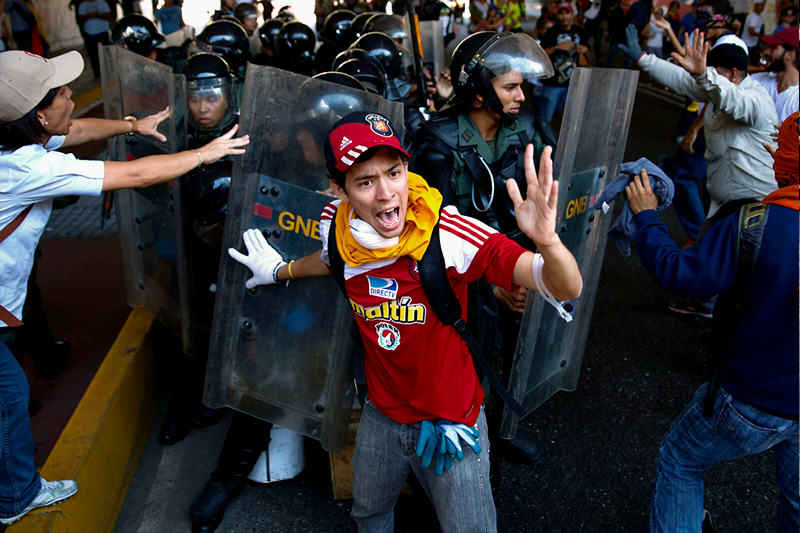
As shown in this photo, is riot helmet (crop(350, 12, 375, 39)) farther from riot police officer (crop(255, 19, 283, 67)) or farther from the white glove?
the white glove

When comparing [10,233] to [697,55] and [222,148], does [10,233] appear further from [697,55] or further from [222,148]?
[697,55]

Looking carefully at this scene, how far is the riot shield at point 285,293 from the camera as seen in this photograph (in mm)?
2326

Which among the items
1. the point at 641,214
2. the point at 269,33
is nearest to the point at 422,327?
the point at 641,214

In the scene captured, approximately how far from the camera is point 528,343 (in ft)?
8.78

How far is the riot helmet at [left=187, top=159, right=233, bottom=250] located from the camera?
2.85m

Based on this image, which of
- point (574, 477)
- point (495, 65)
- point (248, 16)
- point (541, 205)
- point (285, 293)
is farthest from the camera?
point (248, 16)

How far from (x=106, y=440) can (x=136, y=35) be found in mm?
3828

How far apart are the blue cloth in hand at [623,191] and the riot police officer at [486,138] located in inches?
22.8

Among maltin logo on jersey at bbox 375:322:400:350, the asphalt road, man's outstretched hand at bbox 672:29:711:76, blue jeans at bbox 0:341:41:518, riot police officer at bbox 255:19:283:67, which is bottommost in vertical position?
the asphalt road

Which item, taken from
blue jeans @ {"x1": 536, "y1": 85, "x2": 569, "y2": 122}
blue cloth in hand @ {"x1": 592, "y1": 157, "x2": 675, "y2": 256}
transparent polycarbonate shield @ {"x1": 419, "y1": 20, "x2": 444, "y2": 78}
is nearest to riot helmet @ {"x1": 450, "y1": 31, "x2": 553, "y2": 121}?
blue cloth in hand @ {"x1": 592, "y1": 157, "x2": 675, "y2": 256}

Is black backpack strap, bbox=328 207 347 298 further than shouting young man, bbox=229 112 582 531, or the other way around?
black backpack strap, bbox=328 207 347 298

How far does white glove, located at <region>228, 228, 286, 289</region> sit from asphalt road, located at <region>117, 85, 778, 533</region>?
116cm

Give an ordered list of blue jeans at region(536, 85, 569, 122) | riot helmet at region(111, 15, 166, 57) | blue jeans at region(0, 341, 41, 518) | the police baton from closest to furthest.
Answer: blue jeans at region(0, 341, 41, 518)
the police baton
riot helmet at region(111, 15, 166, 57)
blue jeans at region(536, 85, 569, 122)

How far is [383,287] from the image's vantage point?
183cm
